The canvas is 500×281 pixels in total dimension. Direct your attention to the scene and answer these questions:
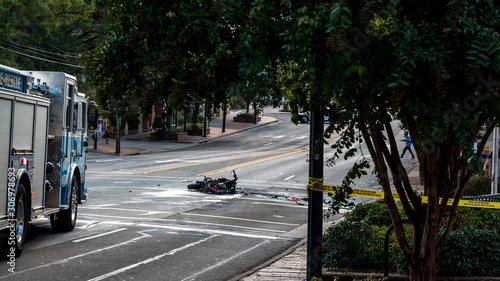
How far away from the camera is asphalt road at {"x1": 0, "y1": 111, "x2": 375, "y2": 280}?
11.1 m

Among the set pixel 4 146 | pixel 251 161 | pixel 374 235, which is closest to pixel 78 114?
pixel 4 146

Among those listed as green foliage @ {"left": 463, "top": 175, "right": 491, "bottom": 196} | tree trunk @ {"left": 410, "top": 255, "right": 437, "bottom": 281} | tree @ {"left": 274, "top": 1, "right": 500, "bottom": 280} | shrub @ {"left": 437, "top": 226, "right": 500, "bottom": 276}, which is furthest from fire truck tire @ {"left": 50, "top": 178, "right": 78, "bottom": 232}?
green foliage @ {"left": 463, "top": 175, "right": 491, "bottom": 196}

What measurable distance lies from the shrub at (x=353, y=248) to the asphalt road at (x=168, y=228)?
6.12ft

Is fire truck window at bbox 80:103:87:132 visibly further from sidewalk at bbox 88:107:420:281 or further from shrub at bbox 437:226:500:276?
shrub at bbox 437:226:500:276

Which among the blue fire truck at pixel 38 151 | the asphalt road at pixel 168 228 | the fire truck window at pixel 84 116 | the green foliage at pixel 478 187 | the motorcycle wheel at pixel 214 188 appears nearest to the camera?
the blue fire truck at pixel 38 151

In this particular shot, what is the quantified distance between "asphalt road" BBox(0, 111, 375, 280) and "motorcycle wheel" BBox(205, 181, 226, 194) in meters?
0.58

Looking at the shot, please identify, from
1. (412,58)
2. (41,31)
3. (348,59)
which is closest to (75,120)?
(348,59)

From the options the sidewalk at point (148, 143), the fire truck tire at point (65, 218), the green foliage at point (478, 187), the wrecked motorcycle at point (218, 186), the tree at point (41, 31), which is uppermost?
the tree at point (41, 31)

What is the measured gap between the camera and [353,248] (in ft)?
33.7

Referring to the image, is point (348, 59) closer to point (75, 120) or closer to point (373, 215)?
point (373, 215)

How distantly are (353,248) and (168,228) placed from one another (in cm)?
653

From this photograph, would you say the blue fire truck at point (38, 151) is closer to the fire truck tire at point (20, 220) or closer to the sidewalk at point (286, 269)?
the fire truck tire at point (20, 220)

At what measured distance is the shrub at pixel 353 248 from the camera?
1014 centimetres

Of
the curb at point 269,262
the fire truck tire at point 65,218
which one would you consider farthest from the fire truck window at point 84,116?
the curb at point 269,262
